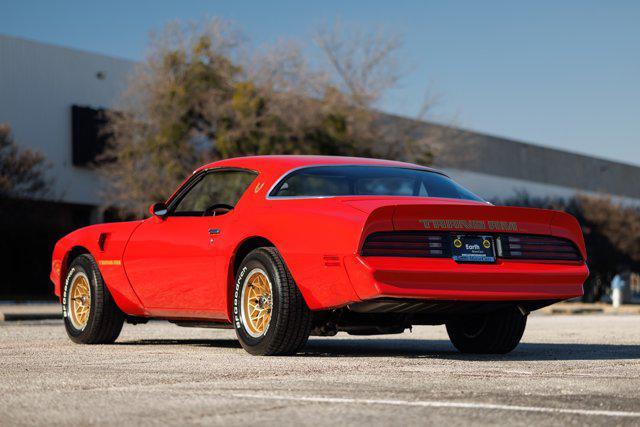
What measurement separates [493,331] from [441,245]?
172 cm

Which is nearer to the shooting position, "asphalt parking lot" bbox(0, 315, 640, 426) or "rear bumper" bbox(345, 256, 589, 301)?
"asphalt parking lot" bbox(0, 315, 640, 426)

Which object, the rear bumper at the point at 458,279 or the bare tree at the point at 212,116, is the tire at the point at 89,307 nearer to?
the rear bumper at the point at 458,279

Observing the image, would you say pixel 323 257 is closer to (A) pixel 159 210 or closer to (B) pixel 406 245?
(B) pixel 406 245

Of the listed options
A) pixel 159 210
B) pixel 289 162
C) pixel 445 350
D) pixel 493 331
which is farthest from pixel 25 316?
pixel 493 331

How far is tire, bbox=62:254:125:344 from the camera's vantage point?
10.7m

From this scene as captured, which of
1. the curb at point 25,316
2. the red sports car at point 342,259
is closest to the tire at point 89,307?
the red sports car at point 342,259

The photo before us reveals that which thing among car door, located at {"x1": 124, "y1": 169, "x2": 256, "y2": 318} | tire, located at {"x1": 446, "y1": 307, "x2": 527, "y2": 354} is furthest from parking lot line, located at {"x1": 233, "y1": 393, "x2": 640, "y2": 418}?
tire, located at {"x1": 446, "y1": 307, "x2": 527, "y2": 354}

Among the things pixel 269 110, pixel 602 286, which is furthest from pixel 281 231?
pixel 602 286

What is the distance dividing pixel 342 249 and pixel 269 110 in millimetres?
35345

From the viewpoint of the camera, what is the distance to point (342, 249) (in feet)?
26.7

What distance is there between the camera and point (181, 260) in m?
9.77

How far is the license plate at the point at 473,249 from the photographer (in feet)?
27.4

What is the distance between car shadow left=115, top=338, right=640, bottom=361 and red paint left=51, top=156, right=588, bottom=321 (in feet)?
2.55

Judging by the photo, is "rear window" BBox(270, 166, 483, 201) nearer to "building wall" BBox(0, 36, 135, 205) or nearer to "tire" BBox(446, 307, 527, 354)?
"tire" BBox(446, 307, 527, 354)
